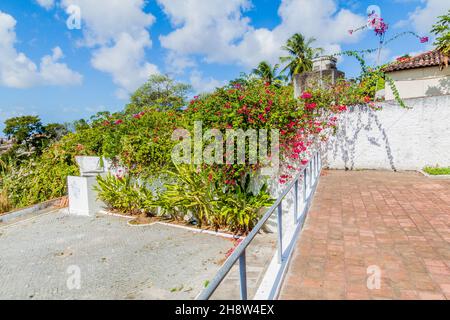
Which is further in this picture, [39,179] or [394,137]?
[39,179]

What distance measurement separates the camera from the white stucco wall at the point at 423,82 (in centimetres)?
1312

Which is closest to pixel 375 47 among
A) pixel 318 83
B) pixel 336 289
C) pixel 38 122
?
pixel 318 83

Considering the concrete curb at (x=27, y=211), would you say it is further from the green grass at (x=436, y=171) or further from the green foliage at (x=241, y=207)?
the green grass at (x=436, y=171)

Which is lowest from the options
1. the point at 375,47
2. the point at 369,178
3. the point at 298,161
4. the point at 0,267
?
the point at 0,267

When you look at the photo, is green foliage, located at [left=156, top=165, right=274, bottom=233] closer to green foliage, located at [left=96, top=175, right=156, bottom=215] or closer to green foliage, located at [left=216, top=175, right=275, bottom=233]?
green foliage, located at [left=216, top=175, right=275, bottom=233]

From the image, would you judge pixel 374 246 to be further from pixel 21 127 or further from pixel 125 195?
pixel 21 127

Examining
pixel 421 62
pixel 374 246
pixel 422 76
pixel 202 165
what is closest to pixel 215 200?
pixel 202 165

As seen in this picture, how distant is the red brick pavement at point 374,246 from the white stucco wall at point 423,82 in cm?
988

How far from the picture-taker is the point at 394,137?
8.25m

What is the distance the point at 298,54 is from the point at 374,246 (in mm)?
35022

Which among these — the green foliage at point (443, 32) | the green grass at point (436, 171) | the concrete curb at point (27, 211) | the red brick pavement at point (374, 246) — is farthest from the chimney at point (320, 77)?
the concrete curb at point (27, 211)

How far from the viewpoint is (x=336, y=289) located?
248 cm
